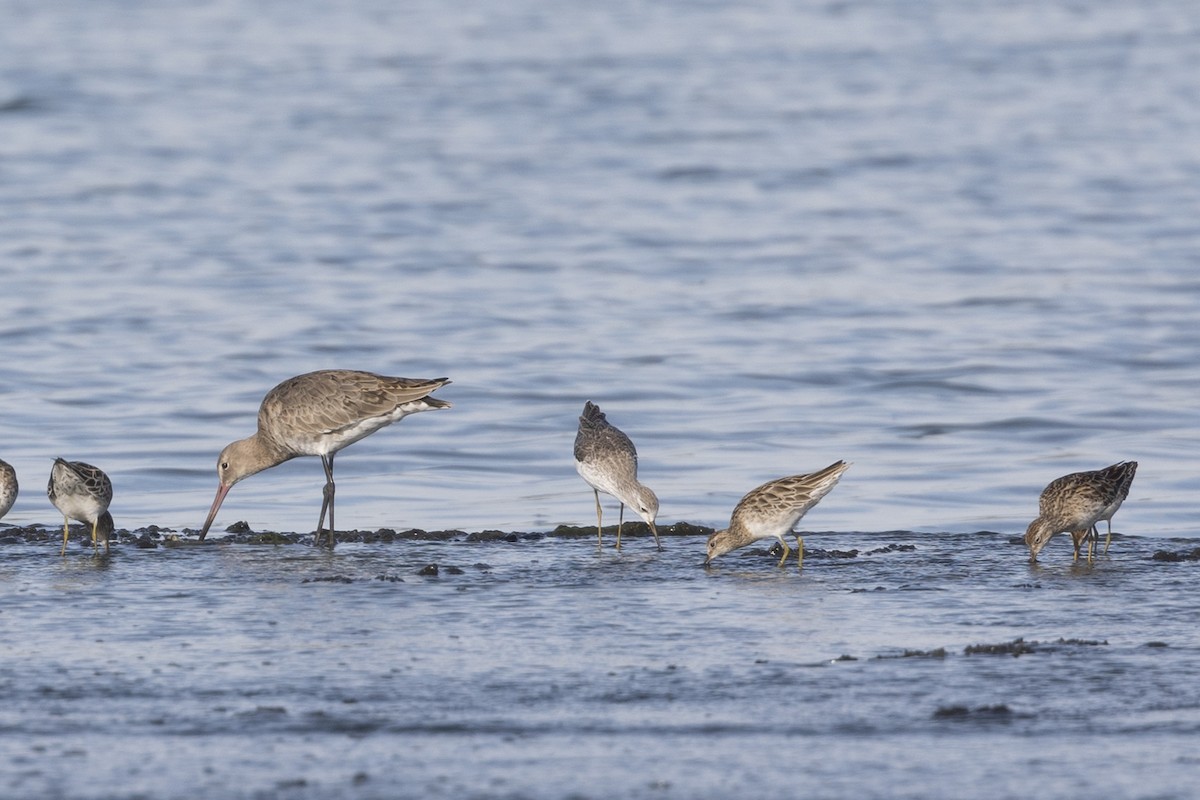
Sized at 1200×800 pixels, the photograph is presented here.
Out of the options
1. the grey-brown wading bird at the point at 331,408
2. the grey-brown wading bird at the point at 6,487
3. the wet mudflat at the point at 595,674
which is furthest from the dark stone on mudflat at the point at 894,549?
the grey-brown wading bird at the point at 6,487

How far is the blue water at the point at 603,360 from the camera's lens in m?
7.32

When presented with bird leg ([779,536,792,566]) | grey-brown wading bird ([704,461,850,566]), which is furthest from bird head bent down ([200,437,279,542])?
bird leg ([779,536,792,566])

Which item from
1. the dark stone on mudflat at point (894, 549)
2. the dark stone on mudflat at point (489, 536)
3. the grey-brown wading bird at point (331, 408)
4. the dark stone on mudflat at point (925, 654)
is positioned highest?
the grey-brown wading bird at point (331, 408)

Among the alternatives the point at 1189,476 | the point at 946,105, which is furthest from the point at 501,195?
the point at 1189,476

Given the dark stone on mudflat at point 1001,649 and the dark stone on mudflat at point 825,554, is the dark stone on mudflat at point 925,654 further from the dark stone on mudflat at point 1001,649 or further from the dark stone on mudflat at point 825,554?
the dark stone on mudflat at point 825,554

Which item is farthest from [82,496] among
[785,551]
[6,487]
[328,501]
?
[785,551]

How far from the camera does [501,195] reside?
94.0 ft

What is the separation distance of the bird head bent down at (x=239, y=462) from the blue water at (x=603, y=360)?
33 centimetres

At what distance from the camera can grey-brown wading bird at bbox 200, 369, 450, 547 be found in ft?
39.9

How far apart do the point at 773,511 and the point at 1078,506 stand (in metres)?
1.63

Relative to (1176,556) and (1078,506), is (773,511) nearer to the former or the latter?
(1078,506)

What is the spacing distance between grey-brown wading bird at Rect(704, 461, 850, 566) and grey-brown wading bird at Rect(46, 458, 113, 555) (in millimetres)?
3333

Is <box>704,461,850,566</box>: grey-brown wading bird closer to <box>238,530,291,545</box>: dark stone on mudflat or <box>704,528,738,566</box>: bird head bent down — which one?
<box>704,528,738,566</box>: bird head bent down

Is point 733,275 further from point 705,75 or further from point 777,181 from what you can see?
point 705,75
